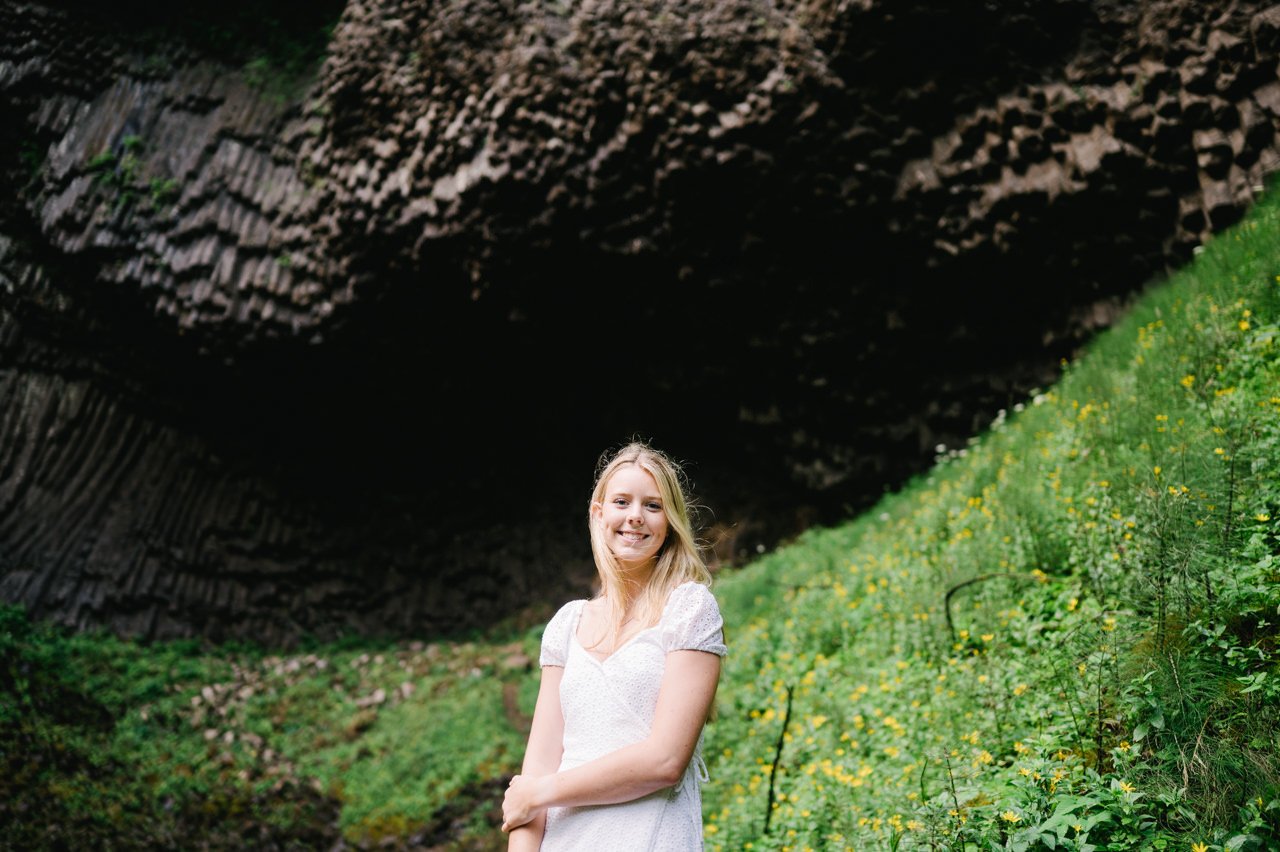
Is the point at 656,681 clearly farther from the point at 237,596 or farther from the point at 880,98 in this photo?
the point at 237,596

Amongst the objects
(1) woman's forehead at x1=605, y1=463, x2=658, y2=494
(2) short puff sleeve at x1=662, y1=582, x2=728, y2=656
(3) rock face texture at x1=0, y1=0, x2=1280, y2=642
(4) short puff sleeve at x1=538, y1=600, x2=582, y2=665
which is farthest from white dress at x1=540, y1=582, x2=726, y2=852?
(3) rock face texture at x1=0, y1=0, x2=1280, y2=642

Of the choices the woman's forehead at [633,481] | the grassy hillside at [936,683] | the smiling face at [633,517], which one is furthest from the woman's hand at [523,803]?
the grassy hillside at [936,683]

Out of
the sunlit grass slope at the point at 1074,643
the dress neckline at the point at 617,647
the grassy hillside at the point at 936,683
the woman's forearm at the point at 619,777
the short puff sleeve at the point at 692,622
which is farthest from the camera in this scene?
the grassy hillside at the point at 936,683

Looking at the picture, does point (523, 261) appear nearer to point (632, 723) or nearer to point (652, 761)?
point (632, 723)

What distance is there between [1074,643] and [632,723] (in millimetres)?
2287

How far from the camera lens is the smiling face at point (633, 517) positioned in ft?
7.71

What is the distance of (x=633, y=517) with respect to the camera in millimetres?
2346

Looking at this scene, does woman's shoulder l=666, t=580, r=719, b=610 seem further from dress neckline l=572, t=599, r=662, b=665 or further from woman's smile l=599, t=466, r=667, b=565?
woman's smile l=599, t=466, r=667, b=565

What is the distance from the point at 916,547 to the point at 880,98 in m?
4.92

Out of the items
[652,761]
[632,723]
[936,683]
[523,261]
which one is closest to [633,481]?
[632,723]

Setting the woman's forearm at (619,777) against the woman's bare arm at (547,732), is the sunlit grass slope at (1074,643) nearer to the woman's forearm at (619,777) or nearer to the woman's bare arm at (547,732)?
the woman's forearm at (619,777)

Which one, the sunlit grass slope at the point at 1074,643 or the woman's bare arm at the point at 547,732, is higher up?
the sunlit grass slope at the point at 1074,643

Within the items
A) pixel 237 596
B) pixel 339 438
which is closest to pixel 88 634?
pixel 237 596

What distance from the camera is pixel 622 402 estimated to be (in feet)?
35.6
